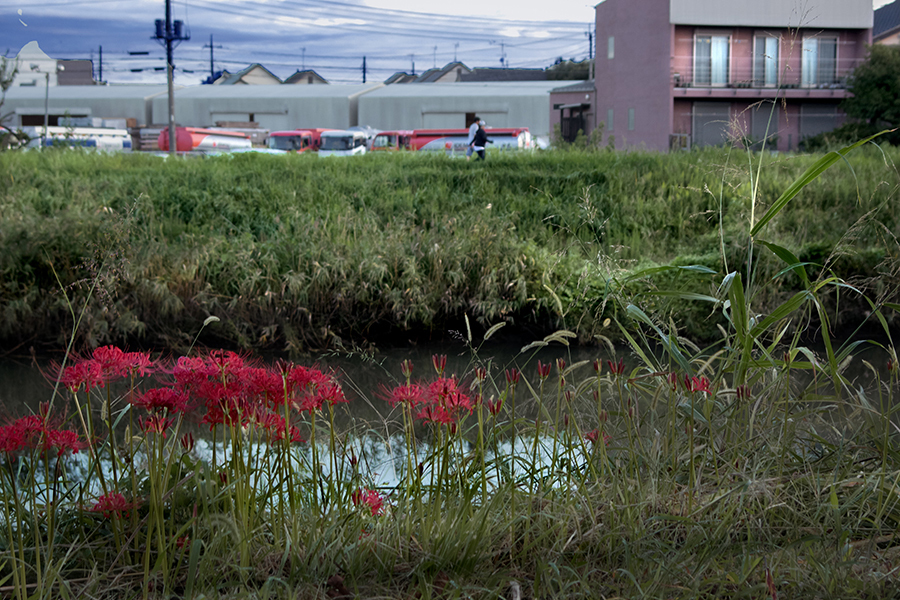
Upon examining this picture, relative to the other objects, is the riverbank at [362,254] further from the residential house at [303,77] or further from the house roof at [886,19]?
the residential house at [303,77]

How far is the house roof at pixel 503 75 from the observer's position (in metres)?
47.8

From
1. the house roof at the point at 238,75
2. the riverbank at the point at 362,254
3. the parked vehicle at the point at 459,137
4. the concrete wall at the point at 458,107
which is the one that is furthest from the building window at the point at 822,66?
the house roof at the point at 238,75

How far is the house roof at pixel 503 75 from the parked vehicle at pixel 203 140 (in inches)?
951

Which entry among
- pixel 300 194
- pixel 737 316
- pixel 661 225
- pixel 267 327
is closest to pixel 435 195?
pixel 300 194

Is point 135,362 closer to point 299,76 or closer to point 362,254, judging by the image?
point 362,254

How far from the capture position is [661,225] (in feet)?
27.4

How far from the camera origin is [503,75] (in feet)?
162

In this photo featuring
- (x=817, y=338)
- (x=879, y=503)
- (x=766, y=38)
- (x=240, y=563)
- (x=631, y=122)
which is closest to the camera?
(x=240, y=563)

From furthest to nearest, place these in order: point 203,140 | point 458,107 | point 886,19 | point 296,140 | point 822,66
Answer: point 458,107, point 886,19, point 296,140, point 203,140, point 822,66

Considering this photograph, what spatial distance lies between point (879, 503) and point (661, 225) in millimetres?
6580

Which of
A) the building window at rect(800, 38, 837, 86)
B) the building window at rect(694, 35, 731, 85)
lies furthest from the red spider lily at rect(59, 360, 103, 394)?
the building window at rect(800, 38, 837, 86)

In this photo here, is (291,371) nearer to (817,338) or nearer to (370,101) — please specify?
(817,338)

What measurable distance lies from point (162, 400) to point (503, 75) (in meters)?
49.9

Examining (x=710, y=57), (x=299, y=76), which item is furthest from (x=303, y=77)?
(x=710, y=57)
